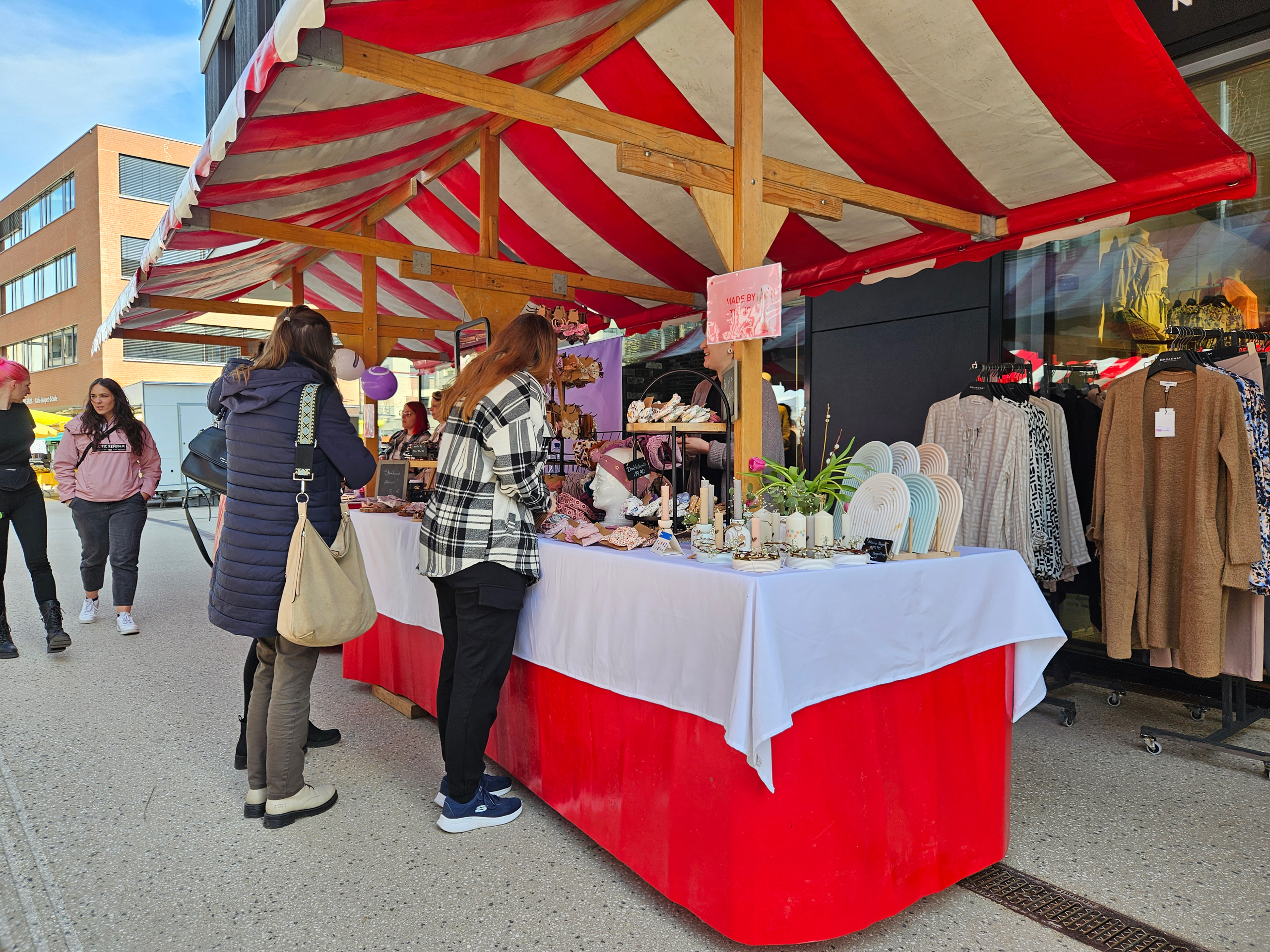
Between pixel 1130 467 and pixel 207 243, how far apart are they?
209 inches

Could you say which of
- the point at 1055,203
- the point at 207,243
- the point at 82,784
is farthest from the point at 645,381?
the point at 82,784

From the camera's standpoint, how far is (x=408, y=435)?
16.4 feet

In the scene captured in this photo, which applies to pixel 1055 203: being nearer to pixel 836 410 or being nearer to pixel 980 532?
pixel 980 532

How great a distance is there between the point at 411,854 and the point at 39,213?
111 ft

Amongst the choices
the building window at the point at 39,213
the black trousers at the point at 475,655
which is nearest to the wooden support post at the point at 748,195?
the black trousers at the point at 475,655

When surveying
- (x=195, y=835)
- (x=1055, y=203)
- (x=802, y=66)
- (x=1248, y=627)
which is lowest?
(x=195, y=835)

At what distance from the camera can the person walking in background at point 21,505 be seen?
4.53m

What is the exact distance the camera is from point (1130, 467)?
126 inches

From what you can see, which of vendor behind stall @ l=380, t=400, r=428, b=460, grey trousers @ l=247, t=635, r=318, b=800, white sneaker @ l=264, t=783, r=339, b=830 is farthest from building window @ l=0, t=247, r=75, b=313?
white sneaker @ l=264, t=783, r=339, b=830

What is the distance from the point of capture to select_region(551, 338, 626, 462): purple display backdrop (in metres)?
6.58

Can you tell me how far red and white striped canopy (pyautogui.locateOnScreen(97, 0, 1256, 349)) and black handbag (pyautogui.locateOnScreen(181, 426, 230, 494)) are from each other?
1.11 m

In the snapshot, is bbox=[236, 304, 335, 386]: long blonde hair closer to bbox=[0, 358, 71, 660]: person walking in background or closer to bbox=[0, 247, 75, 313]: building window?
bbox=[0, 358, 71, 660]: person walking in background

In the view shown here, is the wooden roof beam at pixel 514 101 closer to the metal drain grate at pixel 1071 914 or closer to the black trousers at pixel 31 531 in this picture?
the metal drain grate at pixel 1071 914

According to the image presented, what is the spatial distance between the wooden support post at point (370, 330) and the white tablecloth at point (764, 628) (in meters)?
4.01
